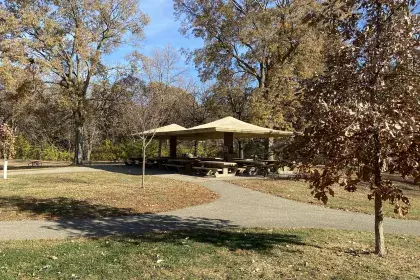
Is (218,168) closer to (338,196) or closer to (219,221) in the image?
(338,196)

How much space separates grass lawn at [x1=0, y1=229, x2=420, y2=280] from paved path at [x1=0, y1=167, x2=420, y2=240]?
0.84 metres

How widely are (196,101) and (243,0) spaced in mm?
16351

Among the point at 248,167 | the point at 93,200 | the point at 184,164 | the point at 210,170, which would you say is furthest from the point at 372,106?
the point at 184,164

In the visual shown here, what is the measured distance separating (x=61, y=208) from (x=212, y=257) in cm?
558

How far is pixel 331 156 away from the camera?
520 cm

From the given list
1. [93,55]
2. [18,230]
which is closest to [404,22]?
[18,230]

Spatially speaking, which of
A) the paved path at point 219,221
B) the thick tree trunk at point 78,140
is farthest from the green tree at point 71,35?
the paved path at point 219,221

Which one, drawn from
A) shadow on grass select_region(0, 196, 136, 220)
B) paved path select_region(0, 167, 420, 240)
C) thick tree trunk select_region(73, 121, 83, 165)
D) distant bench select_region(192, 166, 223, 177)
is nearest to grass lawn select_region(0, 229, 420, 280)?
paved path select_region(0, 167, 420, 240)

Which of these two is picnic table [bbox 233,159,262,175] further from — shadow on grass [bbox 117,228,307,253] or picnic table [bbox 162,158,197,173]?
shadow on grass [bbox 117,228,307,253]

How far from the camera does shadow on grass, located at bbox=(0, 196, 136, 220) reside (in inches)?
360

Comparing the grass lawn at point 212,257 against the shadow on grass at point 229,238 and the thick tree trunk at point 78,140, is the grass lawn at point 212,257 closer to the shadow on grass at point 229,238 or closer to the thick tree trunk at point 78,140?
the shadow on grass at point 229,238

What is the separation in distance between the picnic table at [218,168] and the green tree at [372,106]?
13.8 m

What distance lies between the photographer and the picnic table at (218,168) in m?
19.4

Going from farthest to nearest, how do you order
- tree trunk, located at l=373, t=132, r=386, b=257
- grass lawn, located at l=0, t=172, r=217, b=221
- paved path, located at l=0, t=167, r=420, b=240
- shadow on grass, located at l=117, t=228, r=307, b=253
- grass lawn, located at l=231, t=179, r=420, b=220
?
grass lawn, located at l=231, t=179, r=420, b=220
grass lawn, located at l=0, t=172, r=217, b=221
paved path, located at l=0, t=167, r=420, b=240
shadow on grass, located at l=117, t=228, r=307, b=253
tree trunk, located at l=373, t=132, r=386, b=257
